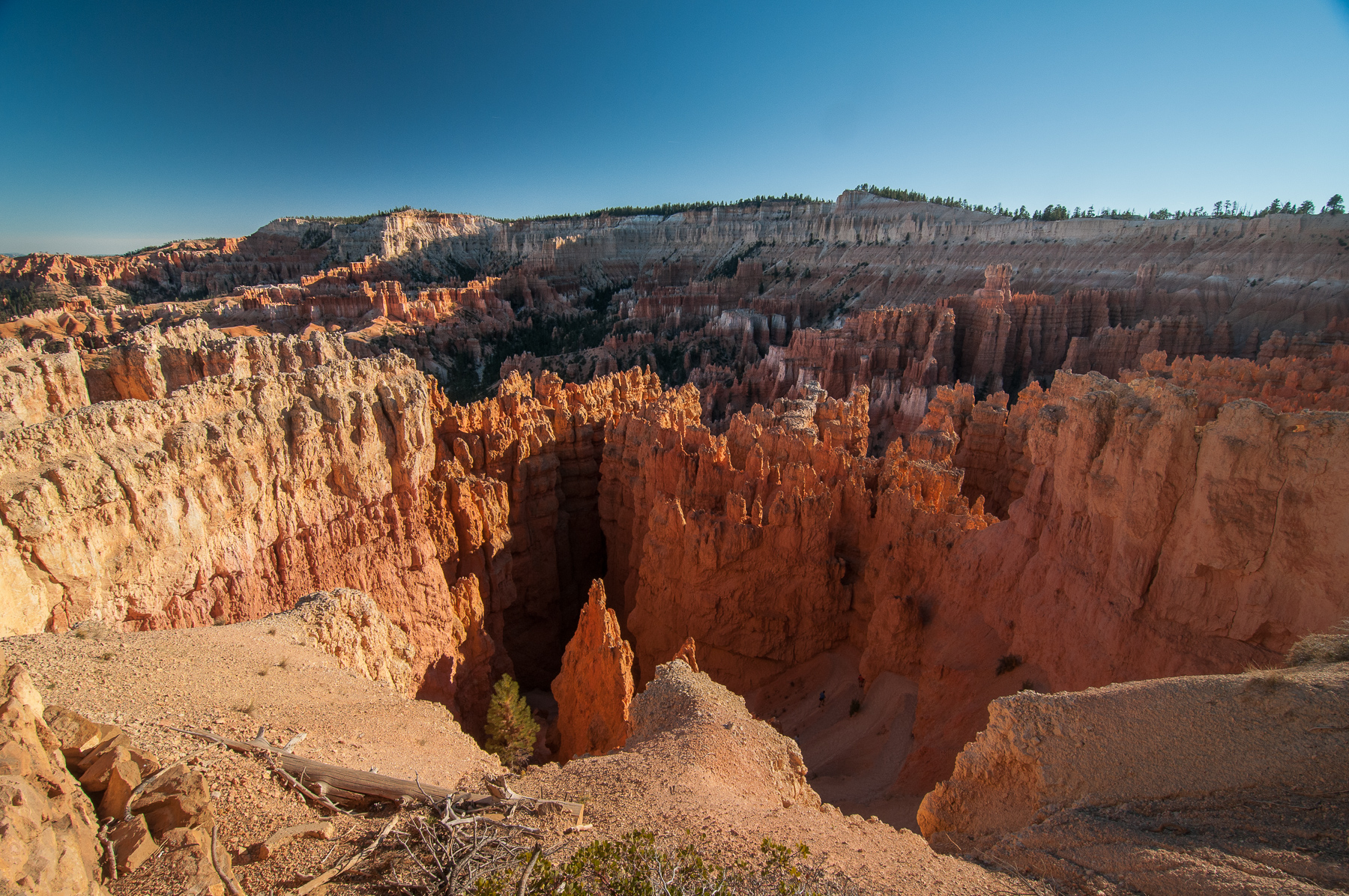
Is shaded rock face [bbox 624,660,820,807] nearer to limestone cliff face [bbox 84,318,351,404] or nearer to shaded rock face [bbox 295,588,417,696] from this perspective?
shaded rock face [bbox 295,588,417,696]

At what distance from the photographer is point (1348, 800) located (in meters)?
4.51

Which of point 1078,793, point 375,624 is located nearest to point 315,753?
point 375,624

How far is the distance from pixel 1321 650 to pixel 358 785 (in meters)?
9.32

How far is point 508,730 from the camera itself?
36.3 feet

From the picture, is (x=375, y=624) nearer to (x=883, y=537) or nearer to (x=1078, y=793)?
(x=1078, y=793)

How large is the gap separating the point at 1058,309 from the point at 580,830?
163 ft

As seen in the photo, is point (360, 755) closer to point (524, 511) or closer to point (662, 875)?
point (662, 875)

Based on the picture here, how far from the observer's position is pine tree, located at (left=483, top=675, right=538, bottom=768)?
10656 millimetres

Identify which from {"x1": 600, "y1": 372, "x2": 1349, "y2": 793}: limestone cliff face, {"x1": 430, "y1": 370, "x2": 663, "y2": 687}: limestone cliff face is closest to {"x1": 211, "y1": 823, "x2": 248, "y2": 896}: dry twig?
{"x1": 600, "y1": 372, "x2": 1349, "y2": 793}: limestone cliff face

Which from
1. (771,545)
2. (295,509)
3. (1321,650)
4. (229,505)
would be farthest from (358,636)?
(1321,650)

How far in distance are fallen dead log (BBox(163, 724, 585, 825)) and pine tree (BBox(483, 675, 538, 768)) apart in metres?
5.45

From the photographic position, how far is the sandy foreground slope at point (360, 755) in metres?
4.79

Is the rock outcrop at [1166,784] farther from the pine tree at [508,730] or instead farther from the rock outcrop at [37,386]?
the rock outcrop at [37,386]

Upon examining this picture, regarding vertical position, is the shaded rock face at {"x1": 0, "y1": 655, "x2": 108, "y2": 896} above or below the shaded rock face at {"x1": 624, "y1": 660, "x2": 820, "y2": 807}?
above
